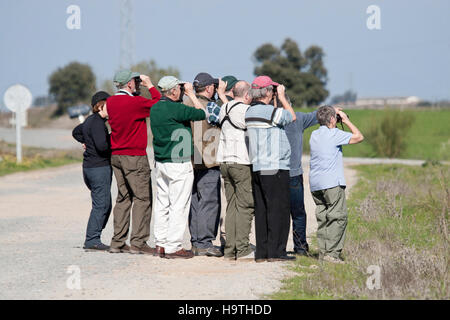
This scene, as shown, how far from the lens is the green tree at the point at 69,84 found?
8600 centimetres

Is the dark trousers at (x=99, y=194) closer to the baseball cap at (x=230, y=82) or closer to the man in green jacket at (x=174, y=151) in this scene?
the man in green jacket at (x=174, y=151)

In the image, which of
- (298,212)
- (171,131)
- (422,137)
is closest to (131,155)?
(171,131)

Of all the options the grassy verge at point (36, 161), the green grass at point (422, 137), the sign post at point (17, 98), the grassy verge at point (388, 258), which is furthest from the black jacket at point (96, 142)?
the green grass at point (422, 137)

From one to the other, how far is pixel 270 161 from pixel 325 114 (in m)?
0.78

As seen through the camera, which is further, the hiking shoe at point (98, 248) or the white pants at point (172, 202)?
the hiking shoe at point (98, 248)

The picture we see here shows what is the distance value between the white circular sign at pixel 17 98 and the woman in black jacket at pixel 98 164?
17048 millimetres

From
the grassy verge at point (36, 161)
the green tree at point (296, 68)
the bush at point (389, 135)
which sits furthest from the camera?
the green tree at point (296, 68)

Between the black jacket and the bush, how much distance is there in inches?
916

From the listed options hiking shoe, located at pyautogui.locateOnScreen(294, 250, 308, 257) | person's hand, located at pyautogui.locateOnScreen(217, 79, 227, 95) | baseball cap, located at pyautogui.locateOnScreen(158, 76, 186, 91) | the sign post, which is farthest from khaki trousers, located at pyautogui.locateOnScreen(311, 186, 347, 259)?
the sign post

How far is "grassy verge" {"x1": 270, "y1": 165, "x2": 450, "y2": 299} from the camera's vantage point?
6.88 m

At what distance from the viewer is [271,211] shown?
328 inches
